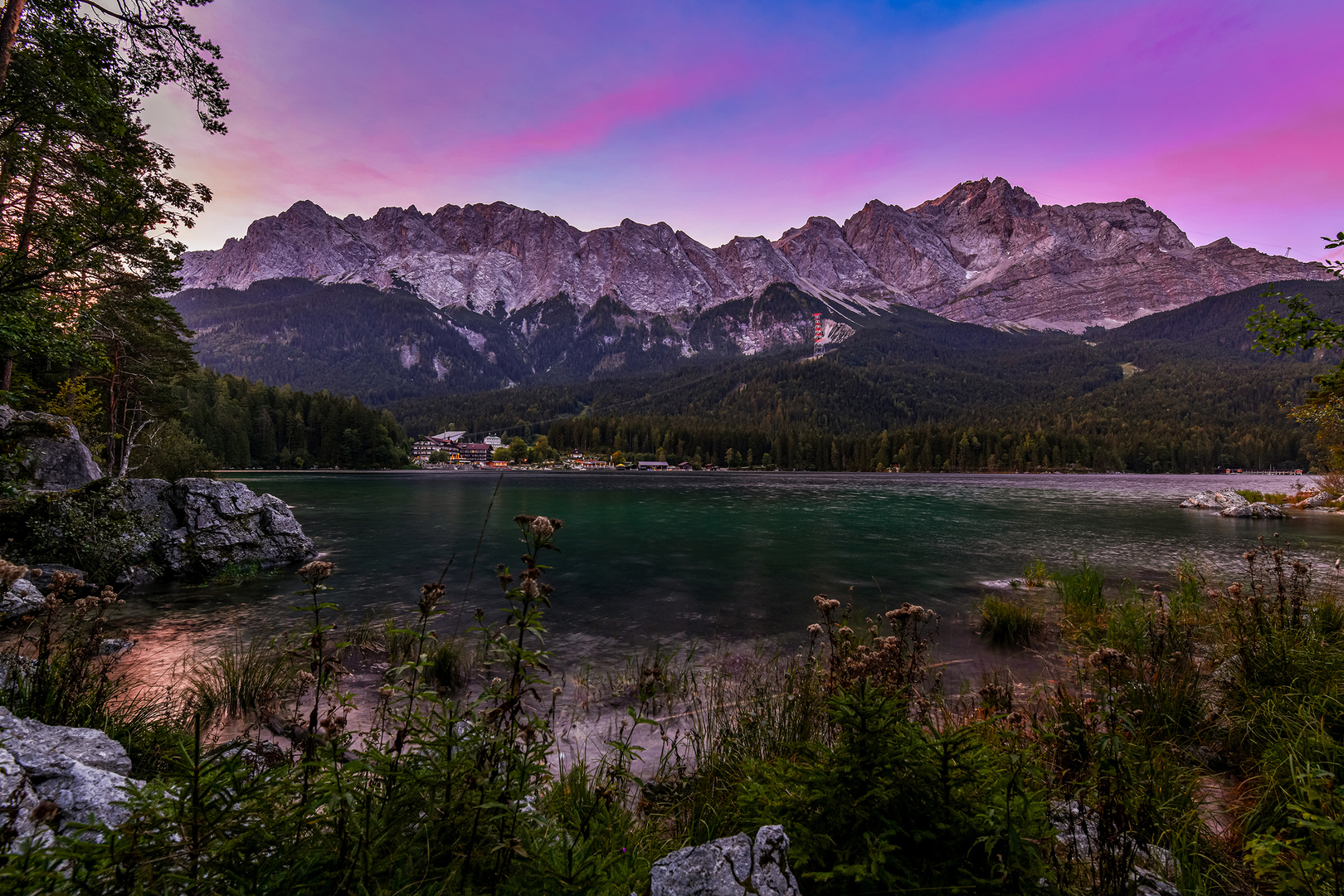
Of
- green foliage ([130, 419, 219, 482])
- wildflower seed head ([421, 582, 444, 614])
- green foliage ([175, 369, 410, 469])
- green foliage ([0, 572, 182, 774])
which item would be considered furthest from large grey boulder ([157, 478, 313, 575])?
green foliage ([175, 369, 410, 469])

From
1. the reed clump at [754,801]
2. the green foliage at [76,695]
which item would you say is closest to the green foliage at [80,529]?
the green foliage at [76,695]

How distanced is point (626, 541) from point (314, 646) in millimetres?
35355

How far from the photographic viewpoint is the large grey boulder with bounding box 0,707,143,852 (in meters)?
3.29

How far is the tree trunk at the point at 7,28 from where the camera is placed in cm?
1073

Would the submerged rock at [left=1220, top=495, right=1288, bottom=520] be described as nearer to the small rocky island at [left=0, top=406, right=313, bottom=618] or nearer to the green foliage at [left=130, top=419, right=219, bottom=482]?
the small rocky island at [left=0, top=406, right=313, bottom=618]

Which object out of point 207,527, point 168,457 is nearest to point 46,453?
point 207,527

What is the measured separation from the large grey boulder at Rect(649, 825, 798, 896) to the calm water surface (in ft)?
A: 10.8

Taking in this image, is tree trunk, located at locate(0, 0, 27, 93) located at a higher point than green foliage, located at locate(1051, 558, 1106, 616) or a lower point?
higher

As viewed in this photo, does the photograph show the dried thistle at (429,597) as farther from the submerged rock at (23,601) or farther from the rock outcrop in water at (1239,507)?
the rock outcrop in water at (1239,507)

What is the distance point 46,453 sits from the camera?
20828mm

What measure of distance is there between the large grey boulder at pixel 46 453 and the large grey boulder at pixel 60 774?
14.7 m

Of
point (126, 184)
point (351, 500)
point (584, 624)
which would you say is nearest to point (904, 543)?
point (584, 624)

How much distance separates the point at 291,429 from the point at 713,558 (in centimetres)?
15403

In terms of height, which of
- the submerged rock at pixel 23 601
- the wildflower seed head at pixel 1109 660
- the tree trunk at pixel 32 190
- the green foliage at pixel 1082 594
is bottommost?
the green foliage at pixel 1082 594
